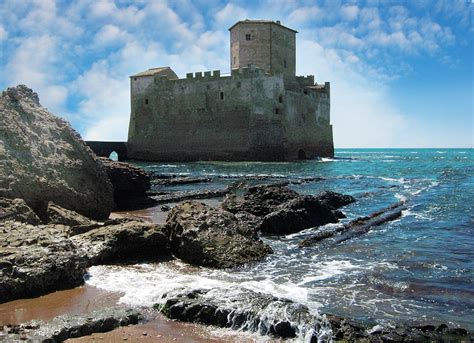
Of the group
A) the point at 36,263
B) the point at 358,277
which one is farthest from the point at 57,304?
the point at 358,277

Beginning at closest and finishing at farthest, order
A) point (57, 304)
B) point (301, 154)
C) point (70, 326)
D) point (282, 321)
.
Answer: point (70, 326) → point (282, 321) → point (57, 304) → point (301, 154)

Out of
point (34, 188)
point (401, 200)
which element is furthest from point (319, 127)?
point (34, 188)

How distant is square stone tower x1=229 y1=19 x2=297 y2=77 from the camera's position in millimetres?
38406

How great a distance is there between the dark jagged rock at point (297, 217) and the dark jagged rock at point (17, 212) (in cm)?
430

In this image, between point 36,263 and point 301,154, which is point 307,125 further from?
point 36,263

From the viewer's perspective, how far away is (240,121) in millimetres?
35531

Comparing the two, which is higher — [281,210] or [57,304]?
[281,210]

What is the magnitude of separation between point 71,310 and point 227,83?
3211 cm

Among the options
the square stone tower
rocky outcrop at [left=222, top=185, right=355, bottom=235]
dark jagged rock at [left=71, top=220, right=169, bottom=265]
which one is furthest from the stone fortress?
dark jagged rock at [left=71, top=220, right=169, bottom=265]

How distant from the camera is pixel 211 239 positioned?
22.5 ft

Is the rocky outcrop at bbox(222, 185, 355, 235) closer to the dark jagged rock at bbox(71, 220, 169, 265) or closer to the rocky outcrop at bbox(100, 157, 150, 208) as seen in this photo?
the rocky outcrop at bbox(100, 157, 150, 208)

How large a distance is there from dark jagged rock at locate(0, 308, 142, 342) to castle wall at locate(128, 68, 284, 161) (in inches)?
1219

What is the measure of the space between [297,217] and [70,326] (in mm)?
6158

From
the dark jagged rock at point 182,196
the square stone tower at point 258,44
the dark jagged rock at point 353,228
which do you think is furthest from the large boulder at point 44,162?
the square stone tower at point 258,44
